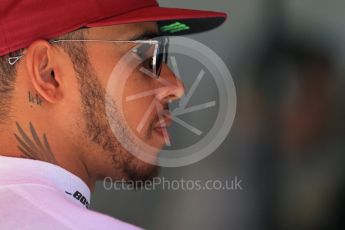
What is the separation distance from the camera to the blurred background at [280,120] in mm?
1528

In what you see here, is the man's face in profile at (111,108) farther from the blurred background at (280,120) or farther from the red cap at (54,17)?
the blurred background at (280,120)

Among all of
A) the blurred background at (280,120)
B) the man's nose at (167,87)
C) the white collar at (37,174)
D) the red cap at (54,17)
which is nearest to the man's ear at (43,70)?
the red cap at (54,17)

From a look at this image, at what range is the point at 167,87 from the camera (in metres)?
1.06

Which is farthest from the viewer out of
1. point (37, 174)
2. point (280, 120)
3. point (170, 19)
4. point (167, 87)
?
point (280, 120)

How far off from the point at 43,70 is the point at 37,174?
188 mm

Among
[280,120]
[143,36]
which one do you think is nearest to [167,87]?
[143,36]

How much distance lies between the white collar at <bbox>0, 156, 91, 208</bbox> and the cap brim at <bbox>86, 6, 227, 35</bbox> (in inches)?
9.9

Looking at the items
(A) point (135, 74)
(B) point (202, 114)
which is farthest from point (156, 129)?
(B) point (202, 114)

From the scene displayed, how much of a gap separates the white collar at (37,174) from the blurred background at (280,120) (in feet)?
2.72

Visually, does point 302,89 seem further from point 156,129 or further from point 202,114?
point 156,129

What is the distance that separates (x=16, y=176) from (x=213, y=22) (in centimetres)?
62

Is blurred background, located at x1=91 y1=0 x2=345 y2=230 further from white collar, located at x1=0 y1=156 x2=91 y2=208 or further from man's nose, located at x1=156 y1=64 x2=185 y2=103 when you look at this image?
white collar, located at x1=0 y1=156 x2=91 y2=208

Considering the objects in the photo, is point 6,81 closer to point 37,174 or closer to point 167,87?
A: point 37,174

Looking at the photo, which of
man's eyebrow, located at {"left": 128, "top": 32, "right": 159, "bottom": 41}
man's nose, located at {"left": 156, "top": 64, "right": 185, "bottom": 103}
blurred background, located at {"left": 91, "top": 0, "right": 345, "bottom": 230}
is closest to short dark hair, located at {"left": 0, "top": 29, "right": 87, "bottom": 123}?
man's eyebrow, located at {"left": 128, "top": 32, "right": 159, "bottom": 41}
